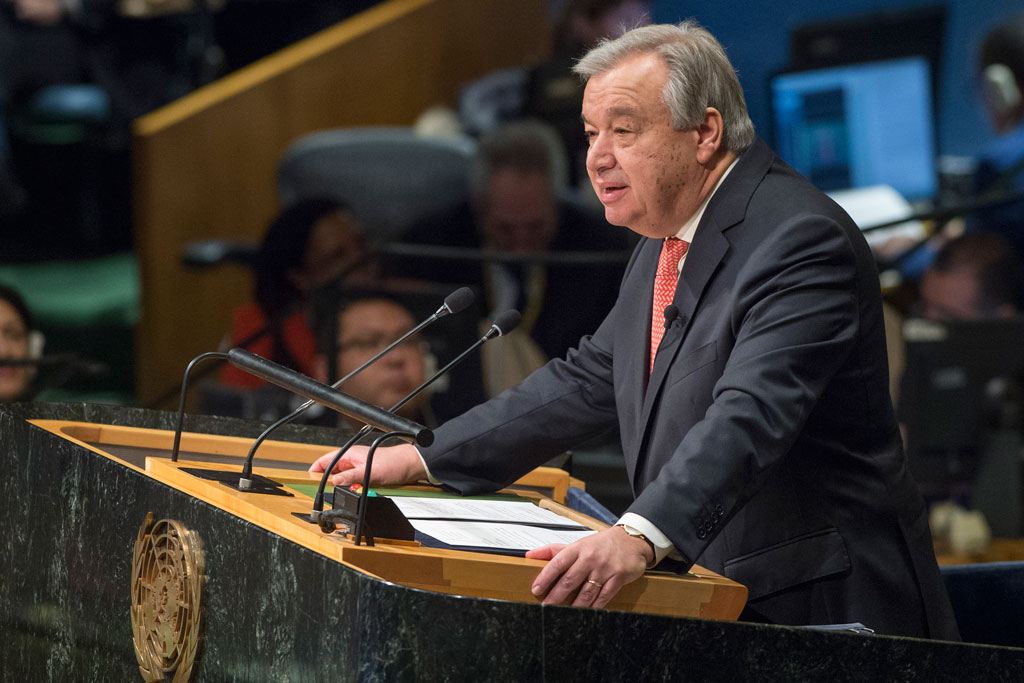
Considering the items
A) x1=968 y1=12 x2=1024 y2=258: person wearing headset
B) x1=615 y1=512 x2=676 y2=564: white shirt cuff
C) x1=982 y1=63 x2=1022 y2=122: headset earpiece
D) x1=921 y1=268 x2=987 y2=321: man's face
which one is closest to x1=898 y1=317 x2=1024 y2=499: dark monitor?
x1=921 y1=268 x2=987 y2=321: man's face

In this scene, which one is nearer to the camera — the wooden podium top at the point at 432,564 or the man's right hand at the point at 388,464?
the wooden podium top at the point at 432,564

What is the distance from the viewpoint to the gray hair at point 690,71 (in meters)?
1.77

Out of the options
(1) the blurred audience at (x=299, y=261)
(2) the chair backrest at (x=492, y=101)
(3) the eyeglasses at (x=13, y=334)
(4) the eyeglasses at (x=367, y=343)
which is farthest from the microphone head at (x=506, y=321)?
(2) the chair backrest at (x=492, y=101)

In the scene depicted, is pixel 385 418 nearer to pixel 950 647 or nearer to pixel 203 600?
pixel 203 600

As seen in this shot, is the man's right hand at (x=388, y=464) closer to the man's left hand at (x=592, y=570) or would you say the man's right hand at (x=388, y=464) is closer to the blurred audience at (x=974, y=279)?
the man's left hand at (x=592, y=570)

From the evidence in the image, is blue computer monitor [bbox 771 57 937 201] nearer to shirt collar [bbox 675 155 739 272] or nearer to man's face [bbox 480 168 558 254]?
Answer: man's face [bbox 480 168 558 254]

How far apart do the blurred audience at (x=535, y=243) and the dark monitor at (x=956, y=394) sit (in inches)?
39.2

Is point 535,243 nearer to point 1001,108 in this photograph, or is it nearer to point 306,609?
point 1001,108

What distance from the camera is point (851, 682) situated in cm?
139

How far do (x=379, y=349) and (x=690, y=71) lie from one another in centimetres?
210

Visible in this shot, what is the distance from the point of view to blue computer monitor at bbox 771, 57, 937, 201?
17.1 ft

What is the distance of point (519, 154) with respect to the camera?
15.3 feet

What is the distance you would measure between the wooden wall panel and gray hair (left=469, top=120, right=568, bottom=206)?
3.65 ft

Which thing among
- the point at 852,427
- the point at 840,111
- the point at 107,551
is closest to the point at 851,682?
the point at 852,427
